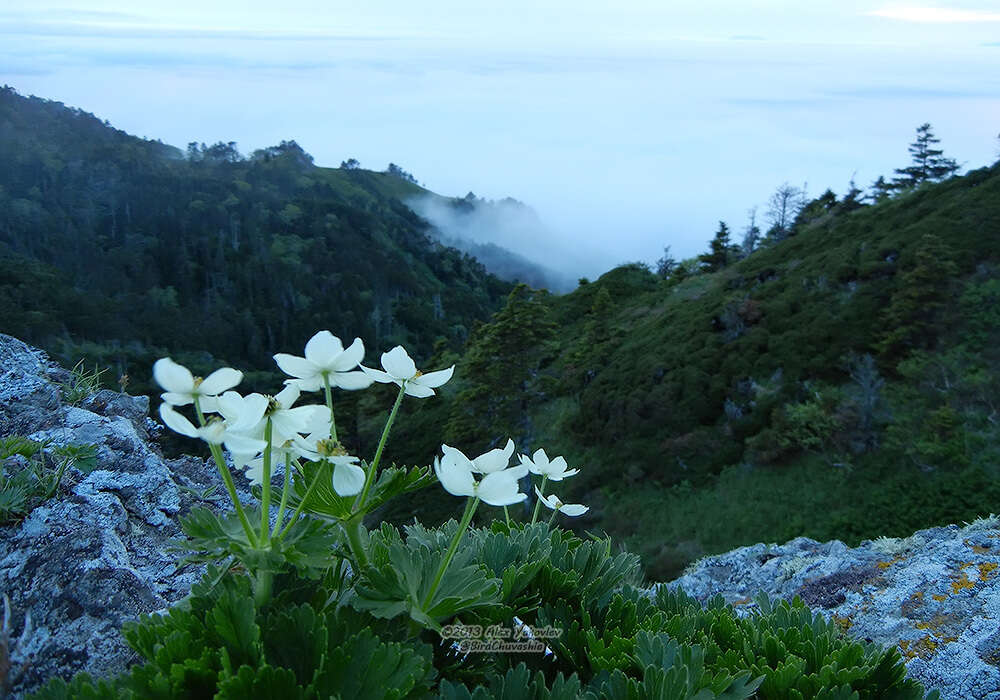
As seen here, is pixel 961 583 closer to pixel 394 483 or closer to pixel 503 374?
pixel 394 483

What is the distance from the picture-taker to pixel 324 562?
1.86 meters

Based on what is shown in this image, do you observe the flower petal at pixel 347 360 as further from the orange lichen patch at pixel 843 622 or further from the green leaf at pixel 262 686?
the orange lichen patch at pixel 843 622

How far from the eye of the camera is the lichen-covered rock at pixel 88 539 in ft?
8.66

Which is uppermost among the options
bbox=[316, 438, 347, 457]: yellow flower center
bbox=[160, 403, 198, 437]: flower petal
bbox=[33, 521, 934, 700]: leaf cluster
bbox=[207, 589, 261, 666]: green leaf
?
bbox=[160, 403, 198, 437]: flower petal

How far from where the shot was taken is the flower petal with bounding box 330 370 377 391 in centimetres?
206

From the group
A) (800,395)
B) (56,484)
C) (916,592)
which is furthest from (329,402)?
(800,395)

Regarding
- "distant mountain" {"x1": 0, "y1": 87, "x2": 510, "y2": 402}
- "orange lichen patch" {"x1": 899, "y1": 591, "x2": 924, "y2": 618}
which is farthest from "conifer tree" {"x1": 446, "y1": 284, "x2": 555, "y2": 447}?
"distant mountain" {"x1": 0, "y1": 87, "x2": 510, "y2": 402}

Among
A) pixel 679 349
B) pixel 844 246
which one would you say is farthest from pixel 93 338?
pixel 844 246

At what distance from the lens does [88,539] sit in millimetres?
3123

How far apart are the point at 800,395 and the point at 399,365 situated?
2681 cm

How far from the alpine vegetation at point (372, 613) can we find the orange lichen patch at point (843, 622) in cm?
157

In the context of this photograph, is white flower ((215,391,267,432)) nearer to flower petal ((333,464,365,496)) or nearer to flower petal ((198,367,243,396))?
flower petal ((198,367,243,396))

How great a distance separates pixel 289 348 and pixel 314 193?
75.9 m

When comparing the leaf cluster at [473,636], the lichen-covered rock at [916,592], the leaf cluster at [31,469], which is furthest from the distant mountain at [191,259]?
the leaf cluster at [473,636]
